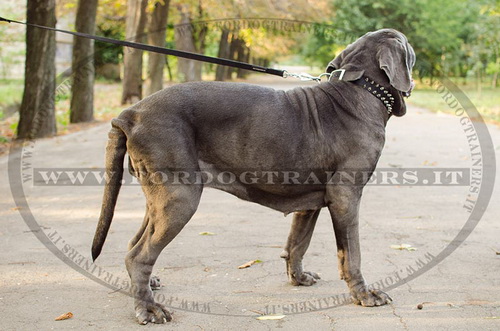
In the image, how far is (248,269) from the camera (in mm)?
5355

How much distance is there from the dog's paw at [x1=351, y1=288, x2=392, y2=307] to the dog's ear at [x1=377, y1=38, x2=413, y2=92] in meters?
1.52

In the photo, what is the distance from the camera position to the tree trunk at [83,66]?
53.6 feet

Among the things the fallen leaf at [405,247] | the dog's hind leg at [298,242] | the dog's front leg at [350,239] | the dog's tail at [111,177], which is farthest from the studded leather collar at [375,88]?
the fallen leaf at [405,247]

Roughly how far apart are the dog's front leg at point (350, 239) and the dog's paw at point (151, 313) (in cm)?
135

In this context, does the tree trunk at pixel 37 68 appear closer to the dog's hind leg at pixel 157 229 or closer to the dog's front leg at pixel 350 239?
the dog's hind leg at pixel 157 229

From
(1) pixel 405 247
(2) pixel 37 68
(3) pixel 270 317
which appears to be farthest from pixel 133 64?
(3) pixel 270 317

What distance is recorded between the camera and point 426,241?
6.25 metres

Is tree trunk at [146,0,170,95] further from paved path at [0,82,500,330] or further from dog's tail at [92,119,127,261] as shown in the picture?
dog's tail at [92,119,127,261]

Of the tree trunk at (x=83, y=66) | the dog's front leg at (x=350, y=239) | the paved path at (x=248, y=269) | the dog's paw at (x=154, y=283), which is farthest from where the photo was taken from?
the tree trunk at (x=83, y=66)

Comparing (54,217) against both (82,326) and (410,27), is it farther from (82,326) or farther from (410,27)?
(410,27)

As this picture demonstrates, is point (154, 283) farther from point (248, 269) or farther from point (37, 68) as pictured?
point (37, 68)

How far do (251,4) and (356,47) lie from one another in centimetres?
1952

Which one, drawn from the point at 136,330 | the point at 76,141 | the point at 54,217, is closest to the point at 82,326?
the point at 136,330

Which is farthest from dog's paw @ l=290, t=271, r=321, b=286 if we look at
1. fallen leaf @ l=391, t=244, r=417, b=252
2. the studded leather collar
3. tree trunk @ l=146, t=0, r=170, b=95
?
tree trunk @ l=146, t=0, r=170, b=95
